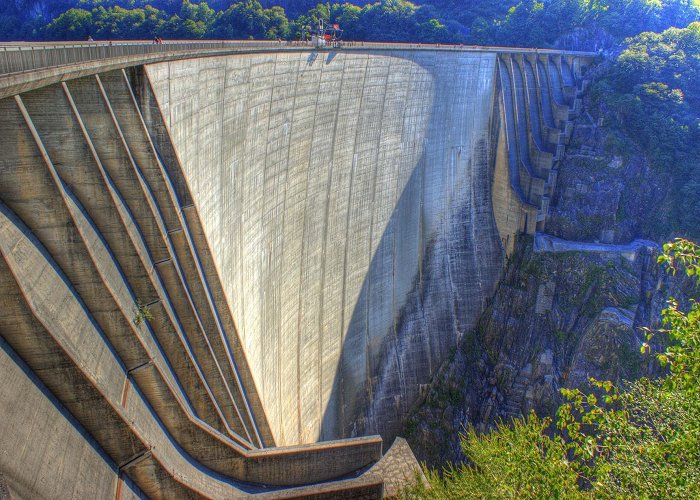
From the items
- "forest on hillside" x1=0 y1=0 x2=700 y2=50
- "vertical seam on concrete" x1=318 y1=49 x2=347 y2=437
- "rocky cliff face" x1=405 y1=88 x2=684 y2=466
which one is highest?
"forest on hillside" x1=0 y1=0 x2=700 y2=50

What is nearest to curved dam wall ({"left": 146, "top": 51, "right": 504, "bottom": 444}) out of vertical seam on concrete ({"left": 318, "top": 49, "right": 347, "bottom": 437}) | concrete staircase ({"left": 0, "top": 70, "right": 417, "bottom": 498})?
vertical seam on concrete ({"left": 318, "top": 49, "right": 347, "bottom": 437})

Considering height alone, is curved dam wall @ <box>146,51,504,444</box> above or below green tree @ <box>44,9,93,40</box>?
below

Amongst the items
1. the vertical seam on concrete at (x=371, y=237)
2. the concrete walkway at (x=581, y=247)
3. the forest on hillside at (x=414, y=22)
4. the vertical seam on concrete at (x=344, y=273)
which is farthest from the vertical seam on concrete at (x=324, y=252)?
the forest on hillside at (x=414, y=22)

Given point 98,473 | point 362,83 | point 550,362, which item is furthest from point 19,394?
point 550,362

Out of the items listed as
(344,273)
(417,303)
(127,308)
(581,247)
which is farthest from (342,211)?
(581,247)

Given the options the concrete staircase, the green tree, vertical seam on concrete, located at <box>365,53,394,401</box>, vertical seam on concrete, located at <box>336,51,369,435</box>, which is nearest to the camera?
the concrete staircase

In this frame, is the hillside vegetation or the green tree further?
the green tree

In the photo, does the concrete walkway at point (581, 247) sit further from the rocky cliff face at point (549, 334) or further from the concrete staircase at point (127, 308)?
the concrete staircase at point (127, 308)

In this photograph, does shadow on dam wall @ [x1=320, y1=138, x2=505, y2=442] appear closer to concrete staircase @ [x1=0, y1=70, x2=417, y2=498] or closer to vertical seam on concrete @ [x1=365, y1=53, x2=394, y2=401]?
vertical seam on concrete @ [x1=365, y1=53, x2=394, y2=401]

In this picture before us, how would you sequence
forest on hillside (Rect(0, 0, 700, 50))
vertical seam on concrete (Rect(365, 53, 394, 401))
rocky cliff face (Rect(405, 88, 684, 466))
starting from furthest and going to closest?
1. forest on hillside (Rect(0, 0, 700, 50))
2. rocky cliff face (Rect(405, 88, 684, 466))
3. vertical seam on concrete (Rect(365, 53, 394, 401))
